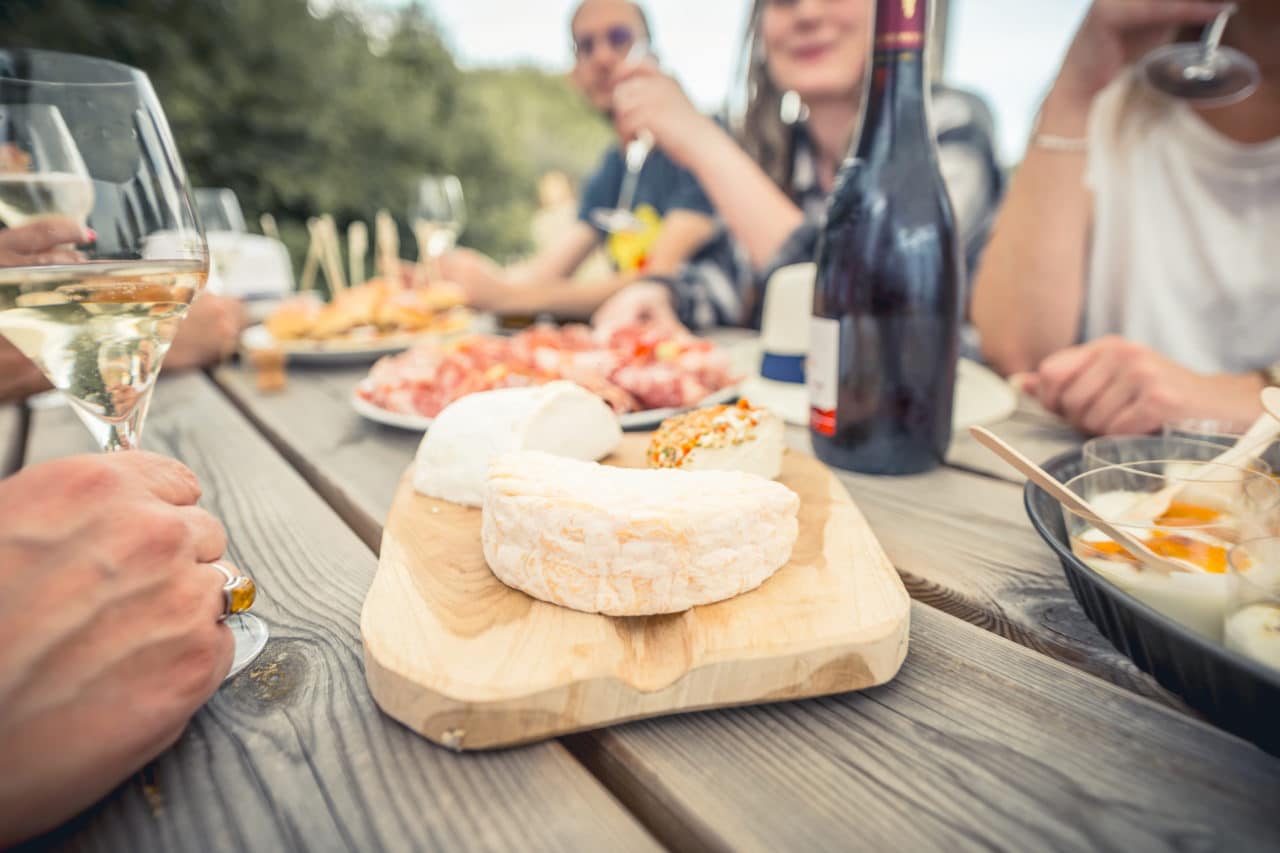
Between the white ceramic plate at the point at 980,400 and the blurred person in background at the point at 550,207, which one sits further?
the blurred person in background at the point at 550,207

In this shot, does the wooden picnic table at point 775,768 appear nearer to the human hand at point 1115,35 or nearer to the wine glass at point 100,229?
the wine glass at point 100,229

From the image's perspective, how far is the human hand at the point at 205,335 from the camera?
6.35ft

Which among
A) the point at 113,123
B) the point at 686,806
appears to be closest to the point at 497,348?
the point at 113,123

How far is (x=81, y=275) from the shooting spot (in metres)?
0.63

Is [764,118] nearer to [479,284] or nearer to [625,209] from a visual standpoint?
[479,284]

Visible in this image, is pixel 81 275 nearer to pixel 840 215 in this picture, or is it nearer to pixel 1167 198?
pixel 840 215

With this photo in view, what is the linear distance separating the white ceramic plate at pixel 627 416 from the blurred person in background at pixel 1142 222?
0.72m

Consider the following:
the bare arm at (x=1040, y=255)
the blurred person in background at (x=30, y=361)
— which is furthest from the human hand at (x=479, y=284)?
the bare arm at (x=1040, y=255)

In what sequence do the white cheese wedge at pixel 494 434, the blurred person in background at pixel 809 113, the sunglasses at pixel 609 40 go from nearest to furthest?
the white cheese wedge at pixel 494 434
the blurred person in background at pixel 809 113
the sunglasses at pixel 609 40

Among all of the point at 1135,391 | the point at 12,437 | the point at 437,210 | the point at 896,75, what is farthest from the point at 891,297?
the point at 437,210

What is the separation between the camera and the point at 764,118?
8.63 ft

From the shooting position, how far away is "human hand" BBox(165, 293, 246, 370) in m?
1.94

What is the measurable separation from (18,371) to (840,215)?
4.49ft

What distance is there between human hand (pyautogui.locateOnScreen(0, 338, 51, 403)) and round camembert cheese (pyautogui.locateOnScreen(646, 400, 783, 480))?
1.03m
